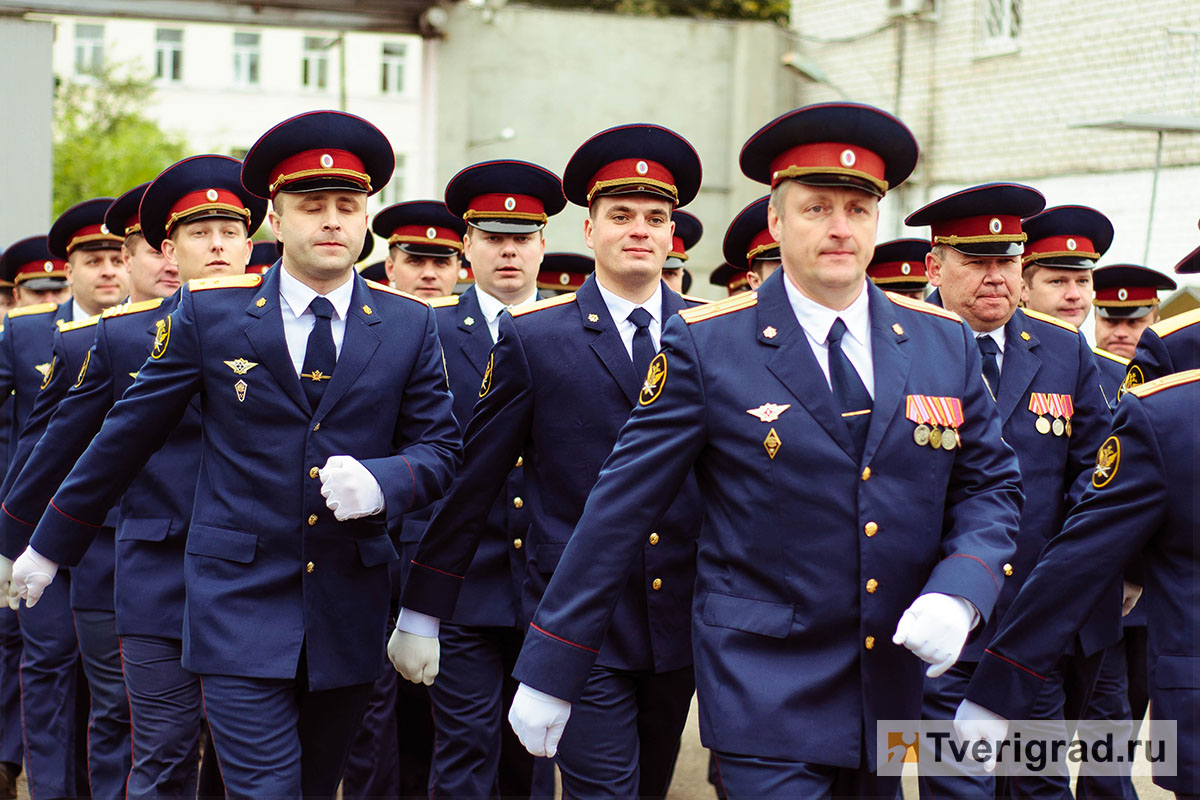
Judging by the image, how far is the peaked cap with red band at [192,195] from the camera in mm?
6277

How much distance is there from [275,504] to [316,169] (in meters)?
1.08

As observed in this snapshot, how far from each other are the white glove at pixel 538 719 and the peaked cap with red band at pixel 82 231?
473 cm

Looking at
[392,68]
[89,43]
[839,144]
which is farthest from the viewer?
[89,43]

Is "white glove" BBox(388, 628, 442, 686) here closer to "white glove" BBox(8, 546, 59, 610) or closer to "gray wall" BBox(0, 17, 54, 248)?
"white glove" BBox(8, 546, 59, 610)

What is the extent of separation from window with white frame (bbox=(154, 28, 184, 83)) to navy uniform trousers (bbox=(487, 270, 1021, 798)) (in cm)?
4642

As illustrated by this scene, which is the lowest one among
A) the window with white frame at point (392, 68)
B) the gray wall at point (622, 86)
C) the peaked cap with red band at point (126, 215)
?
the peaked cap with red band at point (126, 215)

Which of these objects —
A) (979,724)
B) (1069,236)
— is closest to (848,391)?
(979,724)

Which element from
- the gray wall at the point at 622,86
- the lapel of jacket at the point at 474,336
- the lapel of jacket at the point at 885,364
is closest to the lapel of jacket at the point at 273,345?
the lapel of jacket at the point at 474,336

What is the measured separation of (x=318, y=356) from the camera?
15.6 ft

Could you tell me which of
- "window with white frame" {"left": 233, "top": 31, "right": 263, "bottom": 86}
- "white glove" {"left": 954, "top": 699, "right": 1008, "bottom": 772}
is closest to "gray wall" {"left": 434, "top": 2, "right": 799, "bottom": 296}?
"white glove" {"left": 954, "top": 699, "right": 1008, "bottom": 772}

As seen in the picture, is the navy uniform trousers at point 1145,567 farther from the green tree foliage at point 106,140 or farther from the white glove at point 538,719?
the green tree foliage at point 106,140

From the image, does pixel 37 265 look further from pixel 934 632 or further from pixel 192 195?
pixel 934 632

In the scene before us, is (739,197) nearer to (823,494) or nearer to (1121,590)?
(1121,590)

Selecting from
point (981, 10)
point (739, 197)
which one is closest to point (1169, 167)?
point (981, 10)
